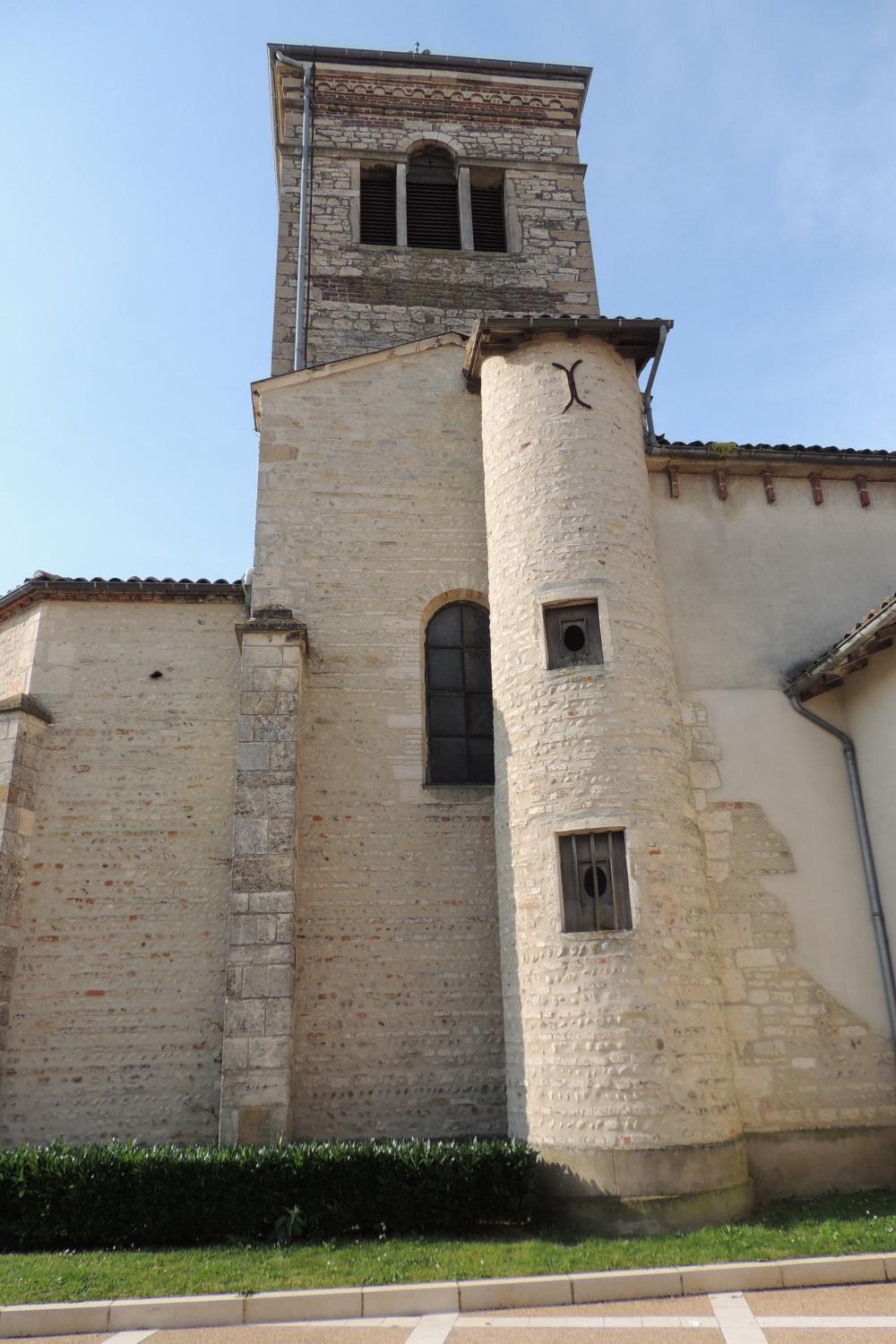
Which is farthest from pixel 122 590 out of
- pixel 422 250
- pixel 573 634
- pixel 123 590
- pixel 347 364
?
pixel 422 250

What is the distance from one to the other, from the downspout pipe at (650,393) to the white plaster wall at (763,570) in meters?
0.49

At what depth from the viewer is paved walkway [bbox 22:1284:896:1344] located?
519 cm

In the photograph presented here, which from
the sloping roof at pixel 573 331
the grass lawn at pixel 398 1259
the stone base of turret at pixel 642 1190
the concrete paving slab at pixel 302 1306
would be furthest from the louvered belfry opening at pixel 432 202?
the concrete paving slab at pixel 302 1306

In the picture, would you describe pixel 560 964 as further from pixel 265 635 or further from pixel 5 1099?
pixel 5 1099

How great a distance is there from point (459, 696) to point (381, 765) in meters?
1.28

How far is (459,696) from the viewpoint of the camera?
34.9ft

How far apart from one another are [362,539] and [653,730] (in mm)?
4250

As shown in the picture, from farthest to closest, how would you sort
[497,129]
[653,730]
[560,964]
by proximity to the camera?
[497,129] → [653,730] → [560,964]

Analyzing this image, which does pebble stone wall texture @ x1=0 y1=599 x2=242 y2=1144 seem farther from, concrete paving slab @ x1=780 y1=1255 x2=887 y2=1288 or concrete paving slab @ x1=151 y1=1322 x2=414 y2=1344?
concrete paving slab @ x1=780 y1=1255 x2=887 y2=1288

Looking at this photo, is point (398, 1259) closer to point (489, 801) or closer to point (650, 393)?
point (489, 801)

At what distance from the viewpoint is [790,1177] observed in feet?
26.6

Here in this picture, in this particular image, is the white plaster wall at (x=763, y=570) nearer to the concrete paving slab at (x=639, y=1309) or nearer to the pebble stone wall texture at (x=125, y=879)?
the pebble stone wall texture at (x=125, y=879)

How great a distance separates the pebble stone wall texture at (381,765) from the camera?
29.0ft

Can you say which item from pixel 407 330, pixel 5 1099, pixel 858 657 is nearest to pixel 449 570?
pixel 858 657
